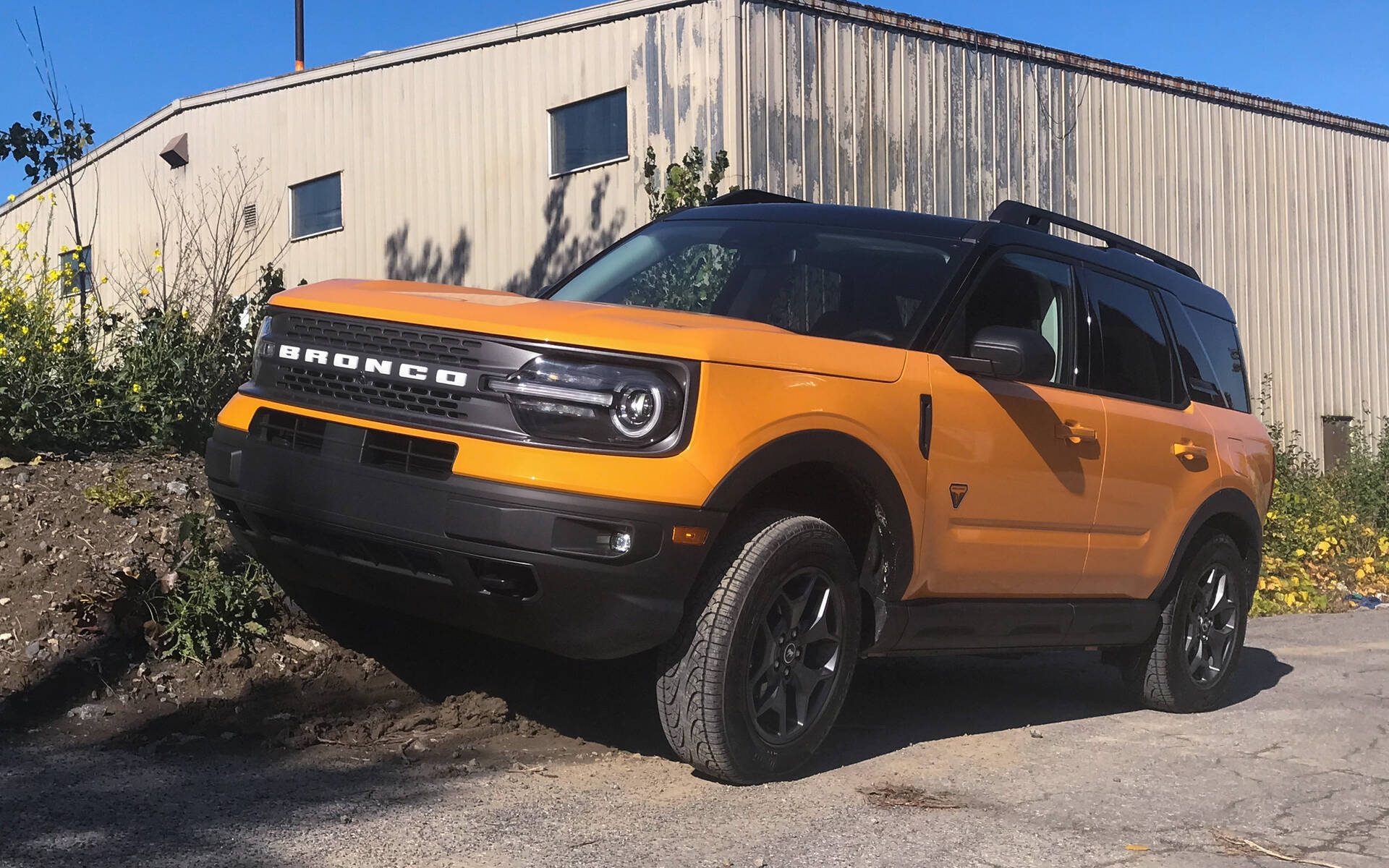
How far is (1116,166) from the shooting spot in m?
15.8

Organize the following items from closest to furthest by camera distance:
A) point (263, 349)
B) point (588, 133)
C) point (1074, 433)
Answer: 1. point (263, 349)
2. point (1074, 433)
3. point (588, 133)

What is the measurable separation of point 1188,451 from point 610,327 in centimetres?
313

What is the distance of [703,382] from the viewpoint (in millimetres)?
3754

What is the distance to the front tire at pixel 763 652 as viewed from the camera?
3885 mm

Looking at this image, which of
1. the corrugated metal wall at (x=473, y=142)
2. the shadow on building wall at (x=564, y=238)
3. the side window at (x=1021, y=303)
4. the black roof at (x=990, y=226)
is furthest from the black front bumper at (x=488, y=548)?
the shadow on building wall at (x=564, y=238)

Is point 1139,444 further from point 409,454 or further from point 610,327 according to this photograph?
point 409,454

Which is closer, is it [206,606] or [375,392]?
[375,392]

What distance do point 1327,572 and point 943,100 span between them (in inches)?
233

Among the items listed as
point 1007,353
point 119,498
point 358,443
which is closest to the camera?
point 358,443

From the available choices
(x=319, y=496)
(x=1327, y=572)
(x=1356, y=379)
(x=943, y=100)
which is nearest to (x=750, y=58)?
(x=943, y=100)

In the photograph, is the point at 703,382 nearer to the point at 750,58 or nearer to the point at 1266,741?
the point at 1266,741

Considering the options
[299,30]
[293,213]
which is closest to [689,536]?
[293,213]

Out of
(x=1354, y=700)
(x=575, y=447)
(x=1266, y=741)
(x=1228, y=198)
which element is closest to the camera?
(x=575, y=447)

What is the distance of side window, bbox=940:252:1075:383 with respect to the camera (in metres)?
4.82
